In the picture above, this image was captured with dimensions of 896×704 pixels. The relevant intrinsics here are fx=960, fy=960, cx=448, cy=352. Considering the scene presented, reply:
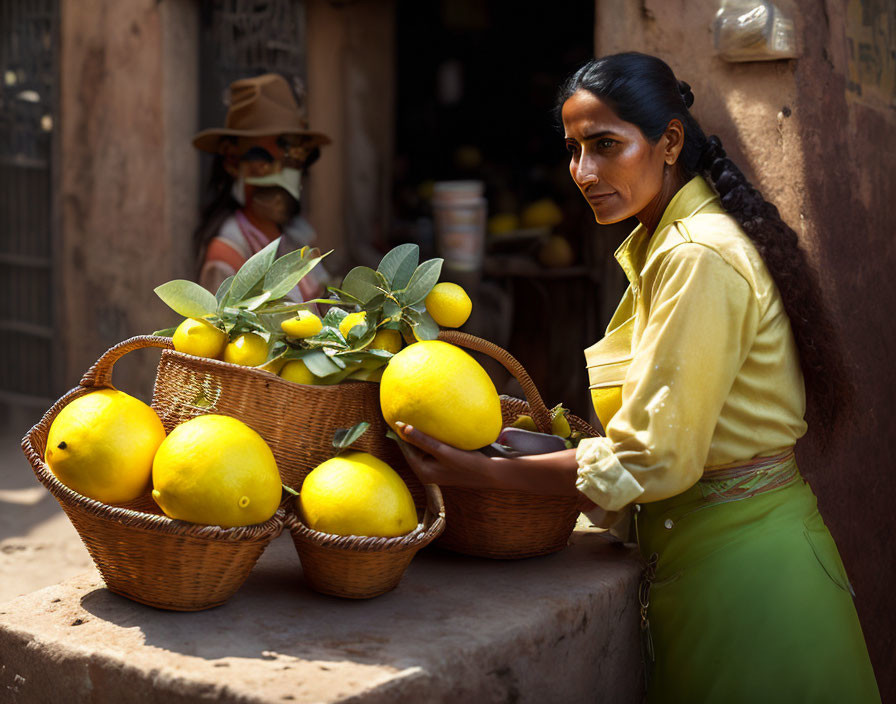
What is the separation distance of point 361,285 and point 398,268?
8 cm

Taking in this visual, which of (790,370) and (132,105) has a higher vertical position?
(132,105)

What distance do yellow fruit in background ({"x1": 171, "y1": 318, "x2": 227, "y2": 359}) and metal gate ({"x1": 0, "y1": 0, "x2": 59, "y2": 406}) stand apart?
4.29m

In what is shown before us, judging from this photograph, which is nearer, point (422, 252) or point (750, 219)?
point (750, 219)

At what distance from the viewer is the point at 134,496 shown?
65.2 inches

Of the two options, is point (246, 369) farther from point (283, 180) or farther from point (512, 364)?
point (283, 180)

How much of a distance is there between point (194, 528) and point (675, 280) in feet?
2.95

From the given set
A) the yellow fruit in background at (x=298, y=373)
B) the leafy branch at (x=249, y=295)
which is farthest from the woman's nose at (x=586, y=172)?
the yellow fruit in background at (x=298, y=373)

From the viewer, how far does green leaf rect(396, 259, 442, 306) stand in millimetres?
1854

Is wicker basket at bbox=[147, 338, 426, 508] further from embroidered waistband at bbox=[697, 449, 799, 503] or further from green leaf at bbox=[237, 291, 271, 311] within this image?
embroidered waistband at bbox=[697, 449, 799, 503]

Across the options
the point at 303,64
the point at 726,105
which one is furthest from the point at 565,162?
the point at 726,105

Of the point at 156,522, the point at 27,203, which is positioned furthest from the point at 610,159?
the point at 27,203

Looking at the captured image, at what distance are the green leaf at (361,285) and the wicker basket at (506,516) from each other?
18 cm

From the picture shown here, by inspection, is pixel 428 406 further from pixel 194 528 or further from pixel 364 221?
pixel 364 221

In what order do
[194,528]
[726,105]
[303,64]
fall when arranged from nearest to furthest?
[194,528] → [726,105] → [303,64]
